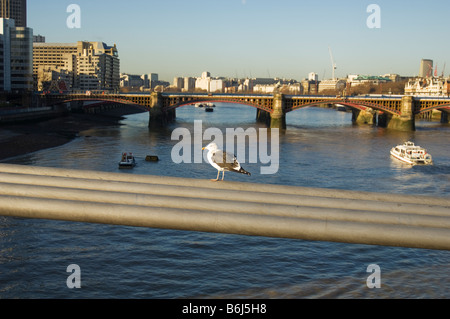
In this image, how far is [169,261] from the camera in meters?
20.1

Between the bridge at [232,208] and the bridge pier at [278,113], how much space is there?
77676 millimetres

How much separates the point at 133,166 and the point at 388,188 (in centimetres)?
1908

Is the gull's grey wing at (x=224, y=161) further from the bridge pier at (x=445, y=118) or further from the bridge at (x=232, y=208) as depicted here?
the bridge pier at (x=445, y=118)

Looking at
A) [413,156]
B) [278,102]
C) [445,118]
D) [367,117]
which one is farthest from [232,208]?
[445,118]

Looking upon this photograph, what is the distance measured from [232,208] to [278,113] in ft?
264

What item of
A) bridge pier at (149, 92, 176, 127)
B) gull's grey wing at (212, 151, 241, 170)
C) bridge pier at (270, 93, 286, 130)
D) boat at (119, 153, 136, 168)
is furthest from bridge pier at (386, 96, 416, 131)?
gull's grey wing at (212, 151, 241, 170)

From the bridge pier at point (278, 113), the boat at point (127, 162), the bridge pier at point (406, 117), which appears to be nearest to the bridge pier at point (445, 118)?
the bridge pier at point (406, 117)

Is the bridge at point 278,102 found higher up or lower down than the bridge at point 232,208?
higher up

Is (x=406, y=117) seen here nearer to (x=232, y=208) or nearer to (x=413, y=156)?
(x=413, y=156)

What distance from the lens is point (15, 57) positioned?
4053 inches

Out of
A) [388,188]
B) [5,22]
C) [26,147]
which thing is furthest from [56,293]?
[5,22]

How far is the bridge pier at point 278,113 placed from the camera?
85.4 metres

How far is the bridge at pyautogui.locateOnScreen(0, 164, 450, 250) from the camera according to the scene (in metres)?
6.46

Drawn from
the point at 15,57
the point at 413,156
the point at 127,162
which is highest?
the point at 15,57
